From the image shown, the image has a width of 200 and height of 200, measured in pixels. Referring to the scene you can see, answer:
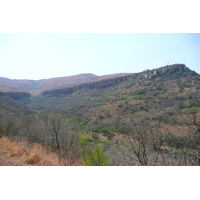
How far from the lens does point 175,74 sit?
40.2 meters

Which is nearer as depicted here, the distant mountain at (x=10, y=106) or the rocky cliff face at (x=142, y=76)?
the distant mountain at (x=10, y=106)

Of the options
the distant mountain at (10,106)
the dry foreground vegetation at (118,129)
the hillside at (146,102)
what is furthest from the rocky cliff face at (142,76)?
the distant mountain at (10,106)

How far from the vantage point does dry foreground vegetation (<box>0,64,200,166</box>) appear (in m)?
4.57

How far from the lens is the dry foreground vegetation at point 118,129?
457 cm

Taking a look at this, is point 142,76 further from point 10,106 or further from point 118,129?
point 10,106

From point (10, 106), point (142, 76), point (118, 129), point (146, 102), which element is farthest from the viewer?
point (142, 76)

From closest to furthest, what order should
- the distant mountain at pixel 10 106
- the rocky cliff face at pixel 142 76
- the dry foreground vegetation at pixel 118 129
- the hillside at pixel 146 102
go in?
the dry foreground vegetation at pixel 118 129
the hillside at pixel 146 102
the distant mountain at pixel 10 106
the rocky cliff face at pixel 142 76

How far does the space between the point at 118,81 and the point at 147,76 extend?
1566 centimetres

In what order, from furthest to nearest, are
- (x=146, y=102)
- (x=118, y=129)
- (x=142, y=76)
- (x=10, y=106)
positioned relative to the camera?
(x=142, y=76), (x=10, y=106), (x=146, y=102), (x=118, y=129)

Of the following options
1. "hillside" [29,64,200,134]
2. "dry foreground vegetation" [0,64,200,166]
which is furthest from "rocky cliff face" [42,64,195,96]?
"dry foreground vegetation" [0,64,200,166]

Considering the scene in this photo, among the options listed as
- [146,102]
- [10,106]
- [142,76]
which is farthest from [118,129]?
[142,76]

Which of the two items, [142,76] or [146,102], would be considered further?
[142,76]

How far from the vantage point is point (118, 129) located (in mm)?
18141

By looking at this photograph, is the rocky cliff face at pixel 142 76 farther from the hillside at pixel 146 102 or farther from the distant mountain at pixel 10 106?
the distant mountain at pixel 10 106
